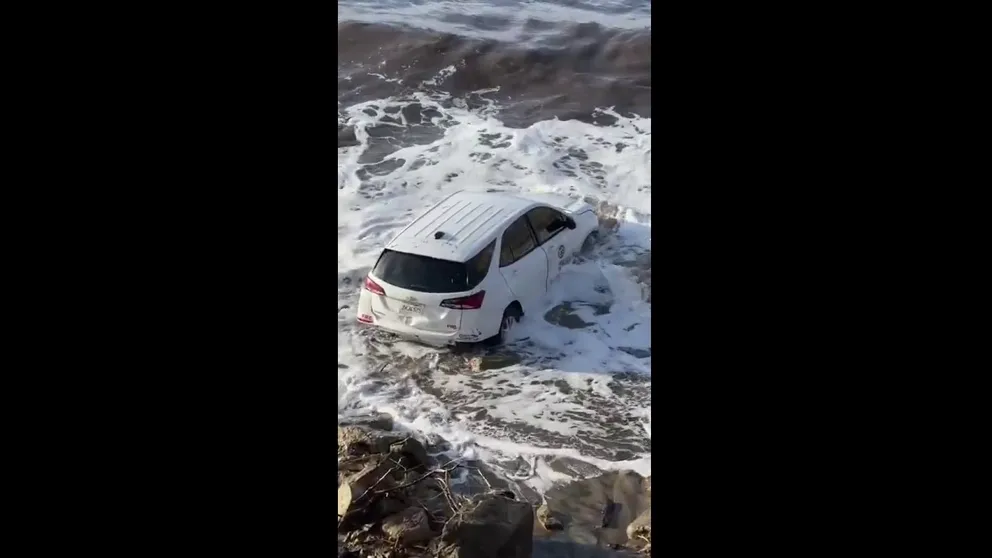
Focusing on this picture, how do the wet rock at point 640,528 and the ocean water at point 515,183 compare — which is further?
the ocean water at point 515,183

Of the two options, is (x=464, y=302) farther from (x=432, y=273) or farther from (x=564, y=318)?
(x=564, y=318)

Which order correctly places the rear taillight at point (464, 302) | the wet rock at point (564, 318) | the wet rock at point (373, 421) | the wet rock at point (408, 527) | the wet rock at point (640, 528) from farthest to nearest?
1. the wet rock at point (564, 318)
2. the rear taillight at point (464, 302)
3. the wet rock at point (373, 421)
4. the wet rock at point (640, 528)
5. the wet rock at point (408, 527)

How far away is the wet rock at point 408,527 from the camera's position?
651cm

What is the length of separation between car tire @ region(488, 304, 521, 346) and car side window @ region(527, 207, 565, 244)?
900 mm

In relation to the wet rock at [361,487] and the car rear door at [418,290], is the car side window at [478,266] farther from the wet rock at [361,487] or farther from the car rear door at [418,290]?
the wet rock at [361,487]

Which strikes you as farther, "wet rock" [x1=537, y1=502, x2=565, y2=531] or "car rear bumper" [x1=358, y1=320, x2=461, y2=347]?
"car rear bumper" [x1=358, y1=320, x2=461, y2=347]

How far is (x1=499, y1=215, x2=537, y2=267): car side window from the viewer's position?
9766 mm

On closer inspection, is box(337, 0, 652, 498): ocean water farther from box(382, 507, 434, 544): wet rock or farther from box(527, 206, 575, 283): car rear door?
box(382, 507, 434, 544): wet rock

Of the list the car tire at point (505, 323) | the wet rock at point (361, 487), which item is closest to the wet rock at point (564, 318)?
the car tire at point (505, 323)

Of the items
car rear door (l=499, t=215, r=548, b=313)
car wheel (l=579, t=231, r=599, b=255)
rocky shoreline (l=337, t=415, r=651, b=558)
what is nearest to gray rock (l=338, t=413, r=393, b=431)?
rocky shoreline (l=337, t=415, r=651, b=558)
